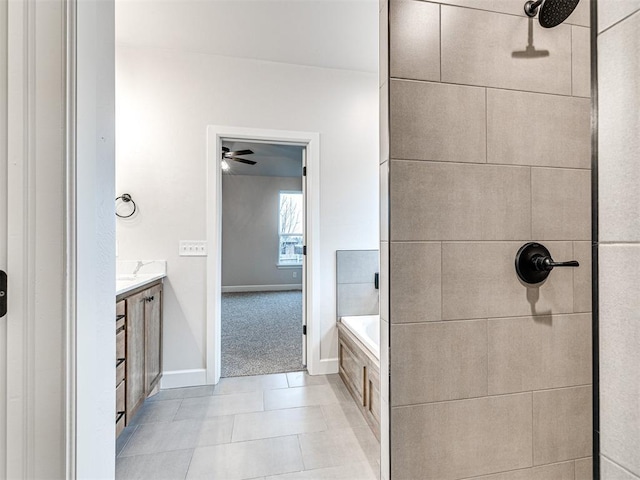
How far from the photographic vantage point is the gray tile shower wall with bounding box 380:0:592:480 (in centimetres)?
89

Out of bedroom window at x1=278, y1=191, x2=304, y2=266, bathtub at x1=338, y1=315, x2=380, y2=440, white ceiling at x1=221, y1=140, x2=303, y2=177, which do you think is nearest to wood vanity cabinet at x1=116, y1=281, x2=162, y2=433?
bathtub at x1=338, y1=315, x2=380, y2=440

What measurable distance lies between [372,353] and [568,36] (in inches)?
66.6

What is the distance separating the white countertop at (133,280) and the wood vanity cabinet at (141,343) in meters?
0.03

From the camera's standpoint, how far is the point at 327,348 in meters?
2.64

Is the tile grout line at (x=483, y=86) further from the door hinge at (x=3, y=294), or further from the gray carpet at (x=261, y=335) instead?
the gray carpet at (x=261, y=335)

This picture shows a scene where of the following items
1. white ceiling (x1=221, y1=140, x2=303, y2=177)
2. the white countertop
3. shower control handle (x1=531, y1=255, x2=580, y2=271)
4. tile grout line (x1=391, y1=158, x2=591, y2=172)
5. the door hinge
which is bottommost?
the white countertop

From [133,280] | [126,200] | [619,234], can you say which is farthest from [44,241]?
[126,200]

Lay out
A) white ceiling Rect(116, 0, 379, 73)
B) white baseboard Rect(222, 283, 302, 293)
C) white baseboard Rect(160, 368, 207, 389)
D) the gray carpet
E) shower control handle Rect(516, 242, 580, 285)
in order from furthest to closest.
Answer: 1. white baseboard Rect(222, 283, 302, 293)
2. the gray carpet
3. white baseboard Rect(160, 368, 207, 389)
4. white ceiling Rect(116, 0, 379, 73)
5. shower control handle Rect(516, 242, 580, 285)

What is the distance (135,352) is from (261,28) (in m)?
2.34

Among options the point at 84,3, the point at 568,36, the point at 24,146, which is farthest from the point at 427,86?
the point at 24,146

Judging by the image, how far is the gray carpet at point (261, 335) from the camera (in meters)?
2.78

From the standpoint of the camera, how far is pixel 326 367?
2617 mm

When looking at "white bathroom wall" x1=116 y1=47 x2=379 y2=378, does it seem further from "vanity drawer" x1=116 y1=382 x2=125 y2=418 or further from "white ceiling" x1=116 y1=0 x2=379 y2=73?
"vanity drawer" x1=116 y1=382 x2=125 y2=418

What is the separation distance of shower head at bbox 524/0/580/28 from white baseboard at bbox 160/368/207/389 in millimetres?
2831
